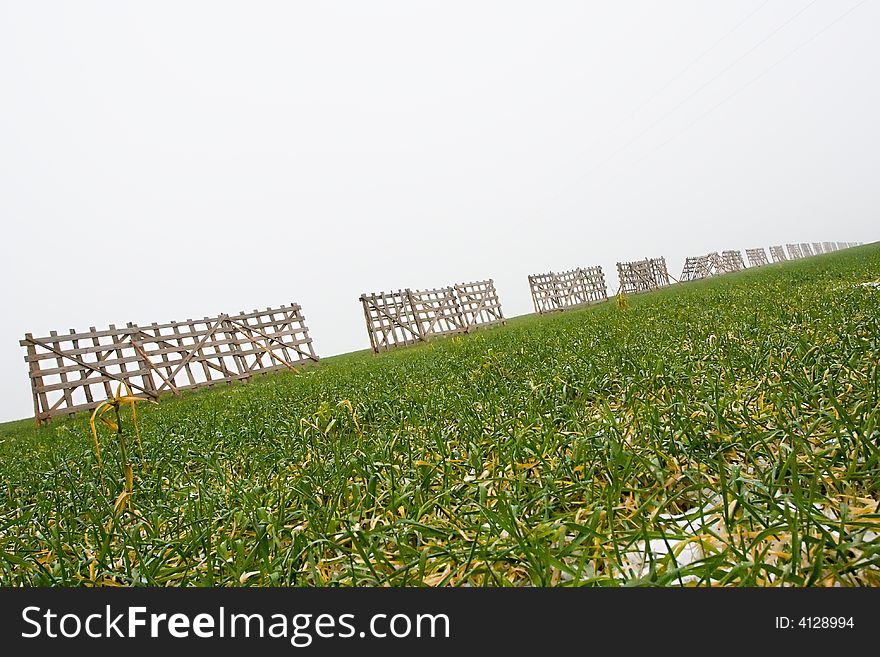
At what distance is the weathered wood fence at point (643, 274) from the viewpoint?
4334 centimetres

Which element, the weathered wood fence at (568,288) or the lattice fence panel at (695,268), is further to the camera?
the lattice fence panel at (695,268)

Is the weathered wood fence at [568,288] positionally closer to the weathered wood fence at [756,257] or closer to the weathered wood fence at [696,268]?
the weathered wood fence at [696,268]

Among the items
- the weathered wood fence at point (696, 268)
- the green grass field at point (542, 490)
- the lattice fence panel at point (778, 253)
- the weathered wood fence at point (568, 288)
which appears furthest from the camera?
the lattice fence panel at point (778, 253)

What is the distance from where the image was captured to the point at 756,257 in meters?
68.5

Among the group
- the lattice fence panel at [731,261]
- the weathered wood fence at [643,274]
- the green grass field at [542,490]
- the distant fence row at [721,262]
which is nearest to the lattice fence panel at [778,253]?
the distant fence row at [721,262]

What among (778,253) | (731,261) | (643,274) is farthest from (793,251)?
(643,274)

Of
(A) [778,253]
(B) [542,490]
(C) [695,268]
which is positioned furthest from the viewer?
(A) [778,253]

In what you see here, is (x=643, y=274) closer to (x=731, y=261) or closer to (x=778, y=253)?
(x=731, y=261)

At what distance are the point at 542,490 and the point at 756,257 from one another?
78.5 metres

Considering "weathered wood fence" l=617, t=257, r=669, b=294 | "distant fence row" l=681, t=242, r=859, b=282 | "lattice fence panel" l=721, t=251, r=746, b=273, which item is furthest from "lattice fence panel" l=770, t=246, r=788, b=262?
"weathered wood fence" l=617, t=257, r=669, b=294

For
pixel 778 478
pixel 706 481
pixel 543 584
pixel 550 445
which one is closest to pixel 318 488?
pixel 550 445

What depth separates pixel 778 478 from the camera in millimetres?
1694

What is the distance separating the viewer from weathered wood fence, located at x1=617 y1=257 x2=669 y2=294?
43.3 metres

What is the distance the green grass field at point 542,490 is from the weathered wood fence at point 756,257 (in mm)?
72338
